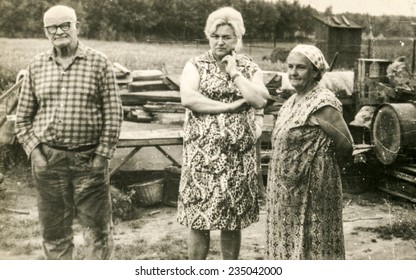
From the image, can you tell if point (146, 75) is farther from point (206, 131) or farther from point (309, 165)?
point (309, 165)

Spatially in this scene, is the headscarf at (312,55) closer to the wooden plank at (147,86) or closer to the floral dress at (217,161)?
the floral dress at (217,161)

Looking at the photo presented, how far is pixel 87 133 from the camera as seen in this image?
3.31 m

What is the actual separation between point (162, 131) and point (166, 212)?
0.96 metres

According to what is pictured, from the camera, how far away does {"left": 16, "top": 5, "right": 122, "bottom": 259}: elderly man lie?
10.7 feet

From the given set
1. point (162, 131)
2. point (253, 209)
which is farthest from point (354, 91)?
point (253, 209)

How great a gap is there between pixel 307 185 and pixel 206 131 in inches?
28.7

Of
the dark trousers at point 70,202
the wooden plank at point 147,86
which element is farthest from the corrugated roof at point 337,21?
the dark trousers at point 70,202

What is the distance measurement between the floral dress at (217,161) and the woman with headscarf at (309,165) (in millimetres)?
242

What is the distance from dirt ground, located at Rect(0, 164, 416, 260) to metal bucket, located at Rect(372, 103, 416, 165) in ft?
1.62

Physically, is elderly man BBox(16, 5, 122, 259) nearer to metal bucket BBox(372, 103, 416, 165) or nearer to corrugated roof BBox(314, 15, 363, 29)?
corrugated roof BBox(314, 15, 363, 29)

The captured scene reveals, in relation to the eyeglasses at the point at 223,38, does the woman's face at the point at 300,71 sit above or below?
below

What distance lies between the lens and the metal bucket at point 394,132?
5094 mm

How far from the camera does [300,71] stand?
2992 mm

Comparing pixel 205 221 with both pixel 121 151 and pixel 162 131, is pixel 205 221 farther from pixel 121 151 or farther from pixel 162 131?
pixel 121 151
